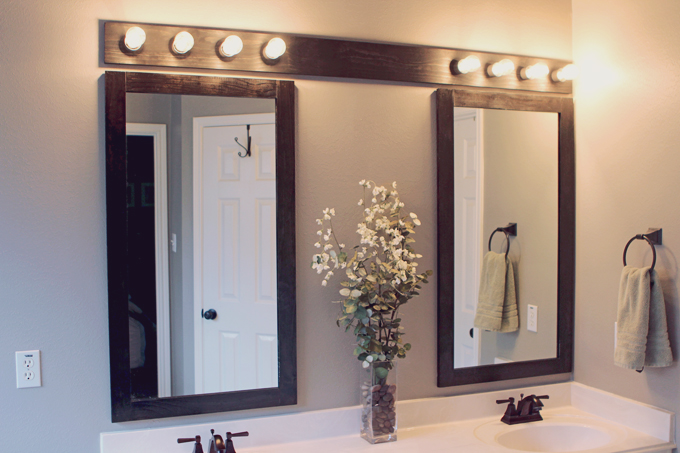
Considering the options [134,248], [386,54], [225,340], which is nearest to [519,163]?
[386,54]

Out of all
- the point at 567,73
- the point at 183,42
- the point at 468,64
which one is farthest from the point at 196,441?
the point at 567,73

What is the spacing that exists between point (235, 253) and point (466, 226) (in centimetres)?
81

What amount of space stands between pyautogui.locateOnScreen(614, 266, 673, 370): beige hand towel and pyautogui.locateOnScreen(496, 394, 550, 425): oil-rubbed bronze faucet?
33cm

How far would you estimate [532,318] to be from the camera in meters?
1.92

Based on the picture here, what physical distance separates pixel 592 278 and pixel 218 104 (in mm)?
1473

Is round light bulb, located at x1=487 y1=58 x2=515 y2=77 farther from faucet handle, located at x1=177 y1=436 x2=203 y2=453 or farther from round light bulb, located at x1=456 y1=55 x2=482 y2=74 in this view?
faucet handle, located at x1=177 y1=436 x2=203 y2=453

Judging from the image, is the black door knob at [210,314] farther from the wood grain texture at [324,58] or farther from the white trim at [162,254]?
the wood grain texture at [324,58]

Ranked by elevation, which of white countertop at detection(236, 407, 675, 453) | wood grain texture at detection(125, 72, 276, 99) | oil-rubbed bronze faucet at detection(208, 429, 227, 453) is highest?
wood grain texture at detection(125, 72, 276, 99)

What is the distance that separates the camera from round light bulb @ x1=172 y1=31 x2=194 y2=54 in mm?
1517

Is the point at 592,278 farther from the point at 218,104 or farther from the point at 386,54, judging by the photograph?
the point at 218,104

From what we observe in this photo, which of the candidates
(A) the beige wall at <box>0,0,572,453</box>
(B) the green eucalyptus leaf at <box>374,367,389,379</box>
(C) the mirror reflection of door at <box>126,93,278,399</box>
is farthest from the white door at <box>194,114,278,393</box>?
(B) the green eucalyptus leaf at <box>374,367,389,379</box>

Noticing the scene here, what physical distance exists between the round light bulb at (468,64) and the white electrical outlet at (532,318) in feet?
2.96

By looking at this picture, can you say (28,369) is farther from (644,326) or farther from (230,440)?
(644,326)

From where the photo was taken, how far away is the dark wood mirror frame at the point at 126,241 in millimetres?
1486
